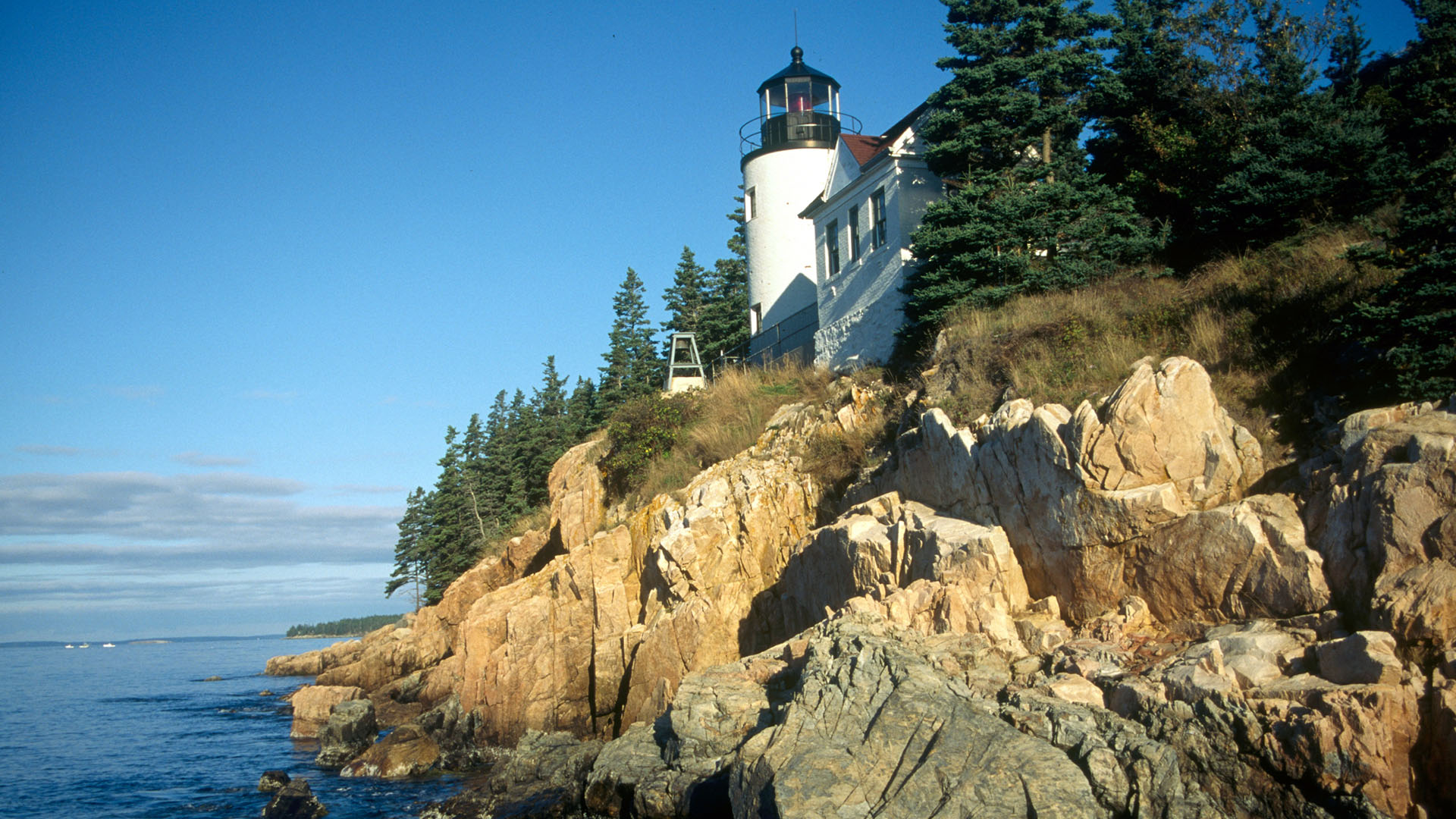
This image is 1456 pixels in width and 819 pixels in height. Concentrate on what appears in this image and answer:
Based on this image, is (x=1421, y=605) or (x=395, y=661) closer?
(x=1421, y=605)

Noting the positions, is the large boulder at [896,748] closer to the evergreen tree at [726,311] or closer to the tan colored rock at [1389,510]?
the tan colored rock at [1389,510]

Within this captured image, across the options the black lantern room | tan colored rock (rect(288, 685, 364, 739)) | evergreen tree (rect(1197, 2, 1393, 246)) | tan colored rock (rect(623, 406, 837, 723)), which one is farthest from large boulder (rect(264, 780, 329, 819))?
the black lantern room

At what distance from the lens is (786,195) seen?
30891 mm

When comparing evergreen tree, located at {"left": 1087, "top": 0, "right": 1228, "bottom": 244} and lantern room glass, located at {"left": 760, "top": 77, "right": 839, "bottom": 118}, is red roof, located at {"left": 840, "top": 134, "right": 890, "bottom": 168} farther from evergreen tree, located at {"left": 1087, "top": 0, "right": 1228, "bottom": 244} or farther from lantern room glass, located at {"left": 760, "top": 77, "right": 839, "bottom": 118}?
evergreen tree, located at {"left": 1087, "top": 0, "right": 1228, "bottom": 244}

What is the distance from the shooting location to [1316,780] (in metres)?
8.17

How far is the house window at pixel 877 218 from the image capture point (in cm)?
2339

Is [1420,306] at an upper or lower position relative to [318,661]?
upper

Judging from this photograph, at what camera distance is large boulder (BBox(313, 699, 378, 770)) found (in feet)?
70.9

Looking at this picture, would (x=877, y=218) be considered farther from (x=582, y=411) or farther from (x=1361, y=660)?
(x=582, y=411)

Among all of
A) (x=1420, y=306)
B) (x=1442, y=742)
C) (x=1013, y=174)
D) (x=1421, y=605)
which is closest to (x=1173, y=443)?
(x=1420, y=306)

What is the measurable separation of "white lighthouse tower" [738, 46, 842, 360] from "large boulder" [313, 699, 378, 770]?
15881 mm

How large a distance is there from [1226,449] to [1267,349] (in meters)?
2.84

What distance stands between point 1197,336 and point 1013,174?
25.7ft

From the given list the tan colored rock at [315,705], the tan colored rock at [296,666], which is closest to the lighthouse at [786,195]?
the tan colored rock at [315,705]
